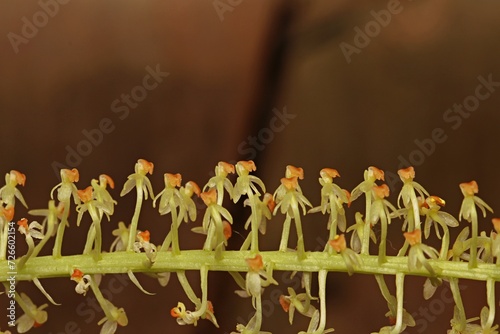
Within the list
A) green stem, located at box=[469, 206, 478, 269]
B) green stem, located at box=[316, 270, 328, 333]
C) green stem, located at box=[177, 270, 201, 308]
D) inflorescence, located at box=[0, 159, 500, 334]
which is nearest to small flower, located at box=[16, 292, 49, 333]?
inflorescence, located at box=[0, 159, 500, 334]

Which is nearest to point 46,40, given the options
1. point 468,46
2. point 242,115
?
point 242,115

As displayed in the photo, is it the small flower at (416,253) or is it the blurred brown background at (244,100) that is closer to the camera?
the small flower at (416,253)

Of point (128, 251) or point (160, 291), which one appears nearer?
point (128, 251)

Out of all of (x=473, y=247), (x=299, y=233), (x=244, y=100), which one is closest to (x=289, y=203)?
(x=299, y=233)

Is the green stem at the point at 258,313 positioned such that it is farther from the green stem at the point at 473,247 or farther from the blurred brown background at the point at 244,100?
the blurred brown background at the point at 244,100

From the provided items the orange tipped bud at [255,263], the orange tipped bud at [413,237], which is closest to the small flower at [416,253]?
the orange tipped bud at [413,237]

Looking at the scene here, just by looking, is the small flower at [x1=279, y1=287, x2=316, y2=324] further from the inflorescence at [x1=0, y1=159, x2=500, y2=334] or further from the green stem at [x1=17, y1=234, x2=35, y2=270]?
the green stem at [x1=17, y1=234, x2=35, y2=270]

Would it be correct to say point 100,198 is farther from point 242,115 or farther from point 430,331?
point 430,331

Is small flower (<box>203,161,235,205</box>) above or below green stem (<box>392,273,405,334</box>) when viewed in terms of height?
above

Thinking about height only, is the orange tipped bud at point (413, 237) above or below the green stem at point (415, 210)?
below
